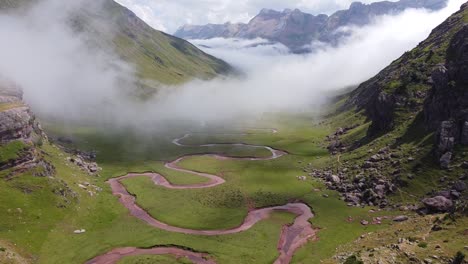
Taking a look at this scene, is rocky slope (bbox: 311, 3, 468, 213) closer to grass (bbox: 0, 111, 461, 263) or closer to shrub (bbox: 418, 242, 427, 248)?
grass (bbox: 0, 111, 461, 263)

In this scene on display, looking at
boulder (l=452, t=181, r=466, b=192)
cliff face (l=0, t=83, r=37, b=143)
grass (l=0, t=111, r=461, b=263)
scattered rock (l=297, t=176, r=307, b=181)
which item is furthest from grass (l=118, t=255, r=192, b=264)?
boulder (l=452, t=181, r=466, b=192)

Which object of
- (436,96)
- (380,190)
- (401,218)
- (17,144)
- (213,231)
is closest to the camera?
(401,218)

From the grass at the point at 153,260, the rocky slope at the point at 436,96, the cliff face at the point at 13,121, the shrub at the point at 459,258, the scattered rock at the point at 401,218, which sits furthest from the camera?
the rocky slope at the point at 436,96

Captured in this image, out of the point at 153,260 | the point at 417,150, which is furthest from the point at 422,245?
the point at 417,150

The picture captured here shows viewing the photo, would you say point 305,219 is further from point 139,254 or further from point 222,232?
point 139,254

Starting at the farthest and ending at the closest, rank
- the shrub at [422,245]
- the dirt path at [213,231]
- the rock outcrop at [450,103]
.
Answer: the rock outcrop at [450,103] → the dirt path at [213,231] → the shrub at [422,245]

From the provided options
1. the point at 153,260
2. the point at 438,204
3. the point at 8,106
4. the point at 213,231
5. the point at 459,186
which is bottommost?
the point at 153,260

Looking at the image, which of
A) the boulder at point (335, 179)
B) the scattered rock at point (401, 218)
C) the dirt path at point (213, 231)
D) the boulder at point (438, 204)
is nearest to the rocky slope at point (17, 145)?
the dirt path at point (213, 231)

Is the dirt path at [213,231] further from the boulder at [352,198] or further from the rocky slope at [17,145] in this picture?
the rocky slope at [17,145]

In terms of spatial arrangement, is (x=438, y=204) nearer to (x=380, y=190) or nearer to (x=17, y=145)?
(x=380, y=190)
